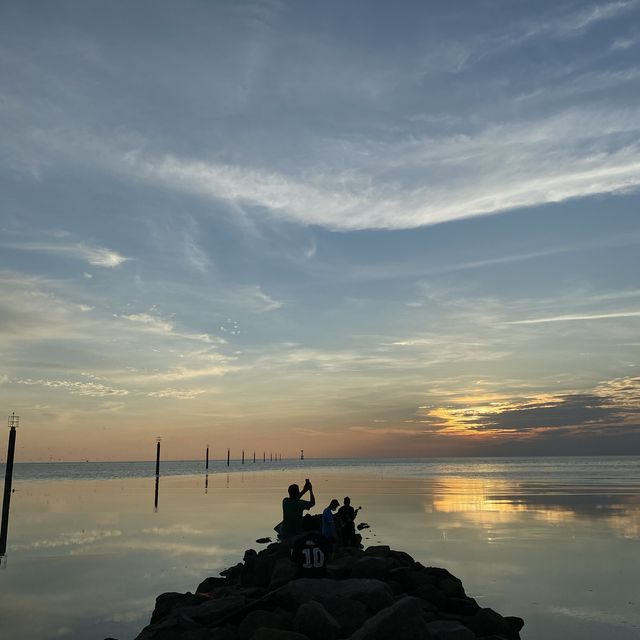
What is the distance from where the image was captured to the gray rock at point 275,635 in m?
10.2

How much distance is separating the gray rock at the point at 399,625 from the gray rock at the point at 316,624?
40.5 inches

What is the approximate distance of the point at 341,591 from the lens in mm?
12539

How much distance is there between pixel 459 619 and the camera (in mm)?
12609

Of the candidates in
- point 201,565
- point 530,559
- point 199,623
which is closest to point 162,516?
point 201,565

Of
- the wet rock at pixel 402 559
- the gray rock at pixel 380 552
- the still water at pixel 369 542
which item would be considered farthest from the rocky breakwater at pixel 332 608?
the still water at pixel 369 542

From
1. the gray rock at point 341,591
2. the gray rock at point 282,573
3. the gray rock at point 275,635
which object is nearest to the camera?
the gray rock at point 275,635

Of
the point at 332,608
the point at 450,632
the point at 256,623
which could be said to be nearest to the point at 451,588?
the point at 332,608

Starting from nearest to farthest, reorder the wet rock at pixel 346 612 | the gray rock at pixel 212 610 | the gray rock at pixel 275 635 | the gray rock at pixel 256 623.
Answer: the gray rock at pixel 275 635, the wet rock at pixel 346 612, the gray rock at pixel 256 623, the gray rock at pixel 212 610

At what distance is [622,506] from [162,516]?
27.1 meters

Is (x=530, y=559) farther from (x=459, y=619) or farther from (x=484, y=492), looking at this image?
(x=484, y=492)

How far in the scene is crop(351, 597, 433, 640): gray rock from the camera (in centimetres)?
962

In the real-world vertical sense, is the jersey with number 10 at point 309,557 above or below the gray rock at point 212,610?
above

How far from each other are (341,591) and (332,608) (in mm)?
753

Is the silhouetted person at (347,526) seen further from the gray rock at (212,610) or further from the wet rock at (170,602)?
the gray rock at (212,610)
